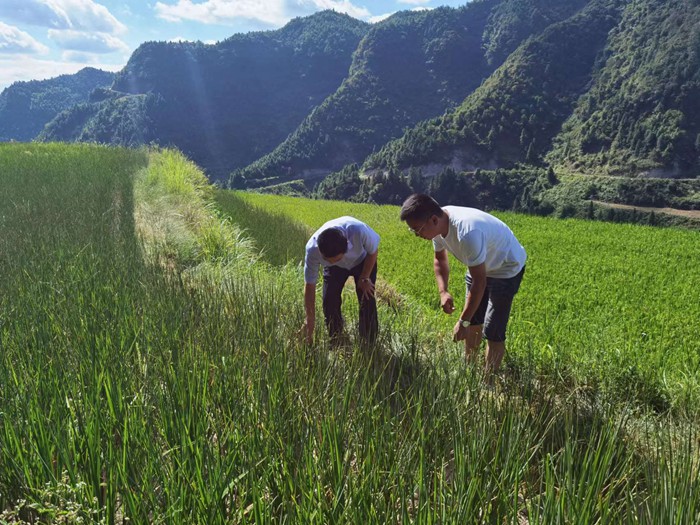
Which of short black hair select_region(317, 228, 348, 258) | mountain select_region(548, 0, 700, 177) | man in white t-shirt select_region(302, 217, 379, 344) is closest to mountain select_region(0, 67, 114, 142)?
mountain select_region(548, 0, 700, 177)

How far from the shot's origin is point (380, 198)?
51.1m

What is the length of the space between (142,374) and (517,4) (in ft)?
433

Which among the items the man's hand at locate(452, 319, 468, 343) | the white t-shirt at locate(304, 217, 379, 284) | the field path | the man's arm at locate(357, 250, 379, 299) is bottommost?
the field path

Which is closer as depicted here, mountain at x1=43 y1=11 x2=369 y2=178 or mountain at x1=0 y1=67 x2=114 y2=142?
mountain at x1=43 y1=11 x2=369 y2=178

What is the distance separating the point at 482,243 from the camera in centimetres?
289

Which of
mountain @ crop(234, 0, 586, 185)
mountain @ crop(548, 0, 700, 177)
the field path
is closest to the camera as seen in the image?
the field path

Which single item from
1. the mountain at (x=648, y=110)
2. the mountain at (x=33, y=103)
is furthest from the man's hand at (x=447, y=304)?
the mountain at (x=33, y=103)

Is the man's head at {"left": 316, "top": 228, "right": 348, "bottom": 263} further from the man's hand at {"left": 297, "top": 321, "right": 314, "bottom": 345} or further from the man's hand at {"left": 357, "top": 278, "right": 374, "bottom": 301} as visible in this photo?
the man's hand at {"left": 357, "top": 278, "right": 374, "bottom": 301}

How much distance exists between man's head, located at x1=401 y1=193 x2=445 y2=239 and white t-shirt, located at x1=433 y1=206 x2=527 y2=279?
17 centimetres

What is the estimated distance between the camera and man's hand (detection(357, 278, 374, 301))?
3.48 metres

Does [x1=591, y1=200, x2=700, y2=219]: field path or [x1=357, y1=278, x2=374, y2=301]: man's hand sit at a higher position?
[x1=357, y1=278, x2=374, y2=301]: man's hand

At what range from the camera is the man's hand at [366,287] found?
3.48m

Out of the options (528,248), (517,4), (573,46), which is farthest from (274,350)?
(517,4)

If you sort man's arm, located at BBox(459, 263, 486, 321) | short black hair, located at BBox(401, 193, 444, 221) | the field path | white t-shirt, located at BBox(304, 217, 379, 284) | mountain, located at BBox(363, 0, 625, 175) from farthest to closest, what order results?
mountain, located at BBox(363, 0, 625, 175), the field path, white t-shirt, located at BBox(304, 217, 379, 284), man's arm, located at BBox(459, 263, 486, 321), short black hair, located at BBox(401, 193, 444, 221)
